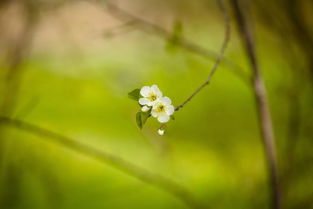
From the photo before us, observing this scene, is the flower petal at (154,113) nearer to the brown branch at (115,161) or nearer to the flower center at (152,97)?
the flower center at (152,97)

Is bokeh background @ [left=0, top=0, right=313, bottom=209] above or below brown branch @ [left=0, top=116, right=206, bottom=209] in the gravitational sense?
above

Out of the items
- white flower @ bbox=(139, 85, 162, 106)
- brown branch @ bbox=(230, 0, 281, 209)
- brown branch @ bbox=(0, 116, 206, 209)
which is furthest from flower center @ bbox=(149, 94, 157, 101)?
brown branch @ bbox=(0, 116, 206, 209)

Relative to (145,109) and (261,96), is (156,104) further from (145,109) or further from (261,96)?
(261,96)

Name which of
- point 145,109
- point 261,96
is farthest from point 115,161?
point 145,109

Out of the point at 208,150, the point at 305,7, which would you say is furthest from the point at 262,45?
the point at 208,150

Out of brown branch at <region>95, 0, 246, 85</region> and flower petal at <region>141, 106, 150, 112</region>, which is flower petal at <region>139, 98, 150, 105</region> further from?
brown branch at <region>95, 0, 246, 85</region>

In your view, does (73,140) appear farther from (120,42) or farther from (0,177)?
(120,42)
